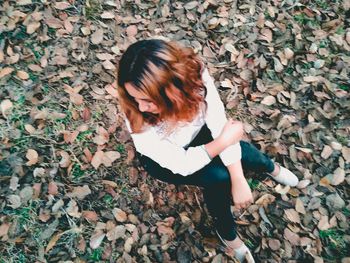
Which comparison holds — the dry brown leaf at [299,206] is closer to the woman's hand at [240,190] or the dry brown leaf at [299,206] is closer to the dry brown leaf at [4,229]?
the woman's hand at [240,190]

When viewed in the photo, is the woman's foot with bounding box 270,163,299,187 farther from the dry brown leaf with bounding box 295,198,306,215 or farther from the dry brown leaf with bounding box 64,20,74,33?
the dry brown leaf with bounding box 64,20,74,33

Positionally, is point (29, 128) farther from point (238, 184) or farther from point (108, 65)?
point (238, 184)

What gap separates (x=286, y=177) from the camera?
221cm

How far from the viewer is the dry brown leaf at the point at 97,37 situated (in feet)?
8.57

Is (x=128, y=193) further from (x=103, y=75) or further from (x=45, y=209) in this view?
(x=103, y=75)

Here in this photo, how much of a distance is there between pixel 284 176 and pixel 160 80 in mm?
1110

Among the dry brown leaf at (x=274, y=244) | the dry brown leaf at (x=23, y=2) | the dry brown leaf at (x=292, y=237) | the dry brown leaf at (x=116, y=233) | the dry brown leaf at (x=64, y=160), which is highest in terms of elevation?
the dry brown leaf at (x=23, y=2)

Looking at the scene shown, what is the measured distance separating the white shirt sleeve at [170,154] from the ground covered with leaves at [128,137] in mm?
551

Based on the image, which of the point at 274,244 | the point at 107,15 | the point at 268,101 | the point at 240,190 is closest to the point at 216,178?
the point at 240,190

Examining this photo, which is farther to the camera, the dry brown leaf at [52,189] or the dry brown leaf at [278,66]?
the dry brown leaf at [278,66]

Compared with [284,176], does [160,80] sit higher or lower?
higher

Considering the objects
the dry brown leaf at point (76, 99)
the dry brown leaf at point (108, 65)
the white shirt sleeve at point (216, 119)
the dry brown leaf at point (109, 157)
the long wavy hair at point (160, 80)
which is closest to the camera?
the long wavy hair at point (160, 80)

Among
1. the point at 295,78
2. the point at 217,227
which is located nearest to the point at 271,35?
the point at 295,78

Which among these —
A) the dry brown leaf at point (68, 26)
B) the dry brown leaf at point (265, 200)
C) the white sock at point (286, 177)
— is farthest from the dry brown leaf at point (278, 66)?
the dry brown leaf at point (68, 26)
